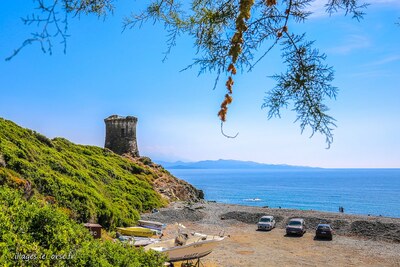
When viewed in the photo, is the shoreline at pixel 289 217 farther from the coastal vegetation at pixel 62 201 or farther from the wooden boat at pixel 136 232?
the wooden boat at pixel 136 232

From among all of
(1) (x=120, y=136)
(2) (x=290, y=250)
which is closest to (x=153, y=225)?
(2) (x=290, y=250)

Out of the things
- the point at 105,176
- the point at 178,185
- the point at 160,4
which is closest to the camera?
the point at 160,4

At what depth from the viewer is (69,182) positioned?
2741cm

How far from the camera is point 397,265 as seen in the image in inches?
887

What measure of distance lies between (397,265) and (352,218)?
57.4 ft

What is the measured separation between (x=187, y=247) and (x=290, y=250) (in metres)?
11.9

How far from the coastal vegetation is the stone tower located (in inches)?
388

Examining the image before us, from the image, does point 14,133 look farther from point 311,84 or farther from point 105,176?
point 311,84

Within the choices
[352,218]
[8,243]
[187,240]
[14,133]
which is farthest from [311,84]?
[352,218]

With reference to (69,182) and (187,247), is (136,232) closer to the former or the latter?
(69,182)

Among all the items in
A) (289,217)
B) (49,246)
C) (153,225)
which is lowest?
(289,217)

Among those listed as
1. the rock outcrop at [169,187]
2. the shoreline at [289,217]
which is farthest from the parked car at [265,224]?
the rock outcrop at [169,187]

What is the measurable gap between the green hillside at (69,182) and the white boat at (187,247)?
285 inches

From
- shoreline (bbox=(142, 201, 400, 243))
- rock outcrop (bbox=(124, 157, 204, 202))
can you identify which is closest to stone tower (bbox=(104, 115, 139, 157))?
rock outcrop (bbox=(124, 157, 204, 202))
